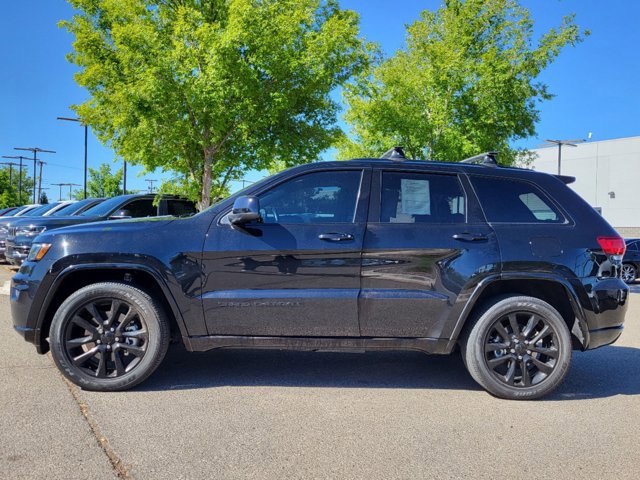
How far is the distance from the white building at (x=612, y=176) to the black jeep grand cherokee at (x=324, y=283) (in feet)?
150

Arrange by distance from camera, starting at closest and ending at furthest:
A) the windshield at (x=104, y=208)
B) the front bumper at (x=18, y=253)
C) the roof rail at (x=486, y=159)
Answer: the roof rail at (x=486, y=159)
the front bumper at (x=18, y=253)
the windshield at (x=104, y=208)

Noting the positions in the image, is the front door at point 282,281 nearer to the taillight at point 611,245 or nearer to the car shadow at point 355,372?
the car shadow at point 355,372

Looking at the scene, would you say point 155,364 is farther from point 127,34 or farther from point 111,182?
point 111,182

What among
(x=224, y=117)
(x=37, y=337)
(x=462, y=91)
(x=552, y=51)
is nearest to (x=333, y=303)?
(x=37, y=337)

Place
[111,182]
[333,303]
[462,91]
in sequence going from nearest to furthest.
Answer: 1. [333,303]
2. [462,91]
3. [111,182]

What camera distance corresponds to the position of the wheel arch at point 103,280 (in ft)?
13.6

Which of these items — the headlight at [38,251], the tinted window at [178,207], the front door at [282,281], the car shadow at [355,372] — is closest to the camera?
→ the front door at [282,281]

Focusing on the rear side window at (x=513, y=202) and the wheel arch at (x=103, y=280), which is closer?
the wheel arch at (x=103, y=280)

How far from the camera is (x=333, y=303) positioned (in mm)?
4125

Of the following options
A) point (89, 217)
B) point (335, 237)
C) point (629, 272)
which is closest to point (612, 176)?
point (629, 272)

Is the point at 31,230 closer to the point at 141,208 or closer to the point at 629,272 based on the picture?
Result: the point at 141,208

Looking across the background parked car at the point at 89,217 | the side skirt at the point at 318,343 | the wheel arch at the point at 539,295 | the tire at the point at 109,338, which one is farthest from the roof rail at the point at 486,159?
the background parked car at the point at 89,217

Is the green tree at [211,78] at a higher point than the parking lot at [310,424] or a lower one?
higher

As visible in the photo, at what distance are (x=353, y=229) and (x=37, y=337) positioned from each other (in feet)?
8.38
